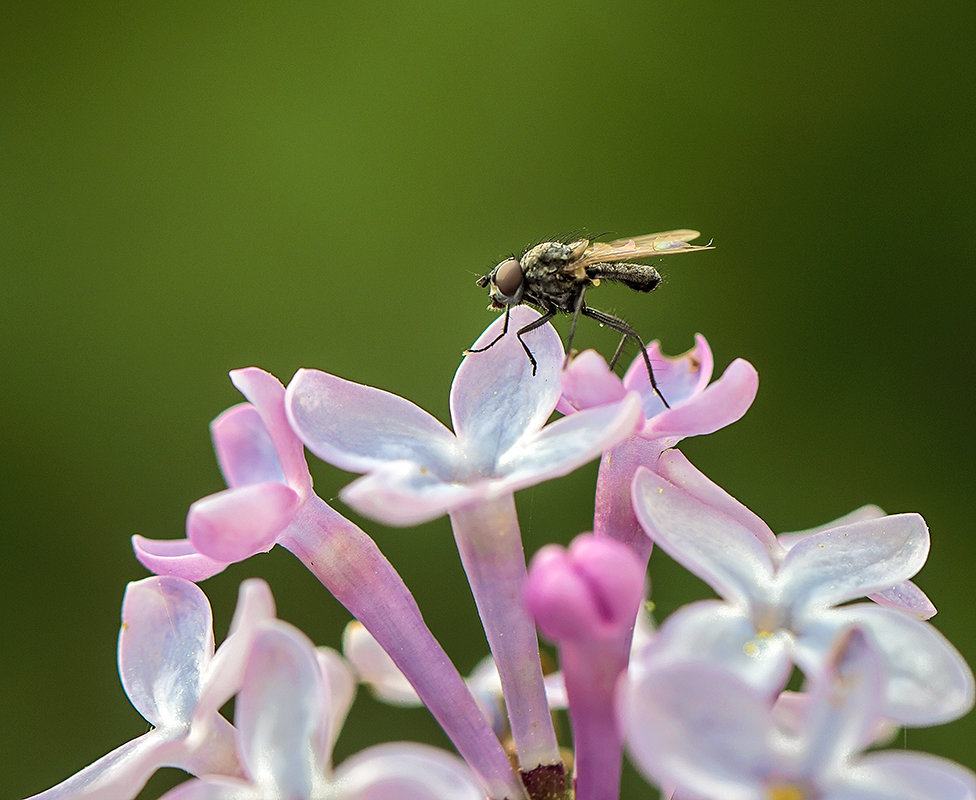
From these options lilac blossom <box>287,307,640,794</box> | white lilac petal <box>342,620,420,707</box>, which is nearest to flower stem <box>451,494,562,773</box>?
lilac blossom <box>287,307,640,794</box>

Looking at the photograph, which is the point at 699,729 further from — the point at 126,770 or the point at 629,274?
the point at 629,274

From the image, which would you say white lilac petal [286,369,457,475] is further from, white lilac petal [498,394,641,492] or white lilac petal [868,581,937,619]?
white lilac petal [868,581,937,619]

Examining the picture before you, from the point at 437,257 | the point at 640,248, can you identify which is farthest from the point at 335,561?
the point at 437,257

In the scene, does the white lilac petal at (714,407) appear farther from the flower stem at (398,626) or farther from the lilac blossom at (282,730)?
the lilac blossom at (282,730)

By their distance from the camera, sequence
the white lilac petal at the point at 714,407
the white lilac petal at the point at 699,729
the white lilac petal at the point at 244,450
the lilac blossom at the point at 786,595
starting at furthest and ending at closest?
the white lilac petal at the point at 244,450
the white lilac petal at the point at 714,407
the lilac blossom at the point at 786,595
the white lilac petal at the point at 699,729

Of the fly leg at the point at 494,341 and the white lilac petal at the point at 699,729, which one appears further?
the fly leg at the point at 494,341

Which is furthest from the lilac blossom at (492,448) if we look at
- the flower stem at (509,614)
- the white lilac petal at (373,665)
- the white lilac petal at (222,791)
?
the white lilac petal at (373,665)

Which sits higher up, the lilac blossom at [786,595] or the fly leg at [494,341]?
the fly leg at [494,341]

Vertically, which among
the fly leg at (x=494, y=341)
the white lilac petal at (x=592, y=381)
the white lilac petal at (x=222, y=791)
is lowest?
the white lilac petal at (x=222, y=791)
